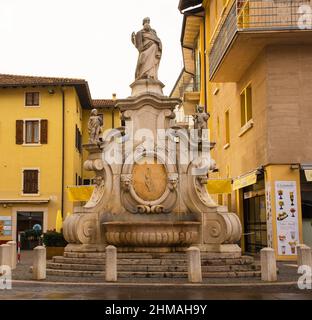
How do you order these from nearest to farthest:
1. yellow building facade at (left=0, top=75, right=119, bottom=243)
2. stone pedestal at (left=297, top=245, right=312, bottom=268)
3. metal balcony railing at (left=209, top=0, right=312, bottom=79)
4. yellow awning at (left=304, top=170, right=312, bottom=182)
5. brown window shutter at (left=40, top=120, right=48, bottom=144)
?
stone pedestal at (left=297, top=245, right=312, bottom=268) < yellow awning at (left=304, top=170, right=312, bottom=182) < metal balcony railing at (left=209, top=0, right=312, bottom=79) < yellow building facade at (left=0, top=75, right=119, bottom=243) < brown window shutter at (left=40, top=120, right=48, bottom=144)

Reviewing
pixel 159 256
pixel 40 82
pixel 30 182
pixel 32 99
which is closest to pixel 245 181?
pixel 159 256

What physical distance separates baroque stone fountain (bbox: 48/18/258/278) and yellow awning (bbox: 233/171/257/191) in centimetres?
568

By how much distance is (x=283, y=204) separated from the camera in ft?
72.7

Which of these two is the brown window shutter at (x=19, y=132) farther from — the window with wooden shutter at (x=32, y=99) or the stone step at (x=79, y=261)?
the stone step at (x=79, y=261)

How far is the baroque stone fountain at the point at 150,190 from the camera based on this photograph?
17.2 m

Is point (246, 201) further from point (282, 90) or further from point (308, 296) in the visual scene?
point (308, 296)

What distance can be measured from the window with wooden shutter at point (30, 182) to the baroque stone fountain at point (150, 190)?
2298 cm

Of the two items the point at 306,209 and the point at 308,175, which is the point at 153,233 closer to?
the point at 308,175

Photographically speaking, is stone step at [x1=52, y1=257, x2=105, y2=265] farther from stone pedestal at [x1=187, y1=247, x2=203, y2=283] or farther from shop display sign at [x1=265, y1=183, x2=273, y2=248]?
shop display sign at [x1=265, y1=183, x2=273, y2=248]

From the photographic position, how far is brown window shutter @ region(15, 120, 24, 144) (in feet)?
138

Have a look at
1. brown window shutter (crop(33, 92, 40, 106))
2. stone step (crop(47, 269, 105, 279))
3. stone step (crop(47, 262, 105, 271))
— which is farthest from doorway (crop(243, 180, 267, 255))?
brown window shutter (crop(33, 92, 40, 106))

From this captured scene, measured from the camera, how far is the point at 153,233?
1702cm

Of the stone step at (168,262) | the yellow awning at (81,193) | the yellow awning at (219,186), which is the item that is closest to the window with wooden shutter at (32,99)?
the yellow awning at (81,193)
